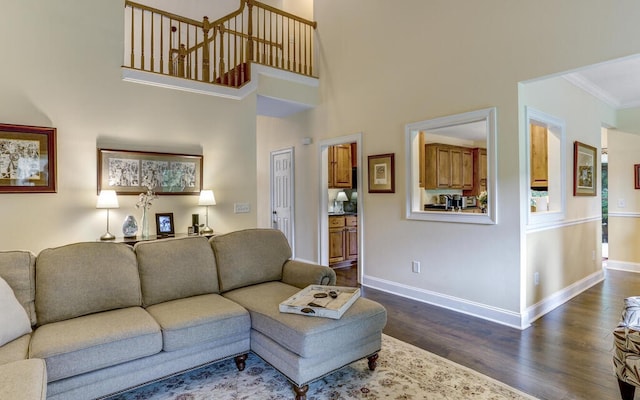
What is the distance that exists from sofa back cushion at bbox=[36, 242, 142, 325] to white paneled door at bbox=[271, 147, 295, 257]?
373 centimetres

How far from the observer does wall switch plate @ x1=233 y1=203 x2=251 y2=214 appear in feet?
16.0

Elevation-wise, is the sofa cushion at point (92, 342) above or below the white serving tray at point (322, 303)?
below

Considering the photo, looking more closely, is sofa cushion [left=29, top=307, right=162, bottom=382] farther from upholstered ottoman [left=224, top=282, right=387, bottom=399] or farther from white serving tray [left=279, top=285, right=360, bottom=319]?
white serving tray [left=279, top=285, right=360, bottom=319]

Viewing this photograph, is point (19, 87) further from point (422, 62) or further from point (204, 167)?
point (422, 62)

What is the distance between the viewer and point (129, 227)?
3.99 metres

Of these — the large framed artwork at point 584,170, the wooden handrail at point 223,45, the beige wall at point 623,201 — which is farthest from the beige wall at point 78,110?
the beige wall at point 623,201

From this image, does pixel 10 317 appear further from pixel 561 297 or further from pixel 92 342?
pixel 561 297

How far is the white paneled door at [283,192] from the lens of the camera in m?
6.25

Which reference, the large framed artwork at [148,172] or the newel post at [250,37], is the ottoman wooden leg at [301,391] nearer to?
the large framed artwork at [148,172]

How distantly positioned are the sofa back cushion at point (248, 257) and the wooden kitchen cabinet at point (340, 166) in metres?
3.09

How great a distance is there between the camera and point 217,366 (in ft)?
8.65

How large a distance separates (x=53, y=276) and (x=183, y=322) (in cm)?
93

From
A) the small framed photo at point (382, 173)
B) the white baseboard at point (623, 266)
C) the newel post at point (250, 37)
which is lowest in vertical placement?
the white baseboard at point (623, 266)

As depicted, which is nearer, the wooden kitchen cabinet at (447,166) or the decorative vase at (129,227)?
the decorative vase at (129,227)
